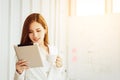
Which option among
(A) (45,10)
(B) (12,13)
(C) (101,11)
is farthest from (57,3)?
(B) (12,13)

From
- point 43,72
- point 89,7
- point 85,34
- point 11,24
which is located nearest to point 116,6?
point 89,7

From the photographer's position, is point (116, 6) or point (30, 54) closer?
point (30, 54)

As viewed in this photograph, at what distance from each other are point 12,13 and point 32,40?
456 millimetres

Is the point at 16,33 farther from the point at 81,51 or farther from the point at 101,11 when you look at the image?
the point at 101,11

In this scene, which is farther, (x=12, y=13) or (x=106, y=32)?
(x=106, y=32)

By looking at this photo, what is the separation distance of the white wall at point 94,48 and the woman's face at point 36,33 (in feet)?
3.65

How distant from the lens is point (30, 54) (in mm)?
1706

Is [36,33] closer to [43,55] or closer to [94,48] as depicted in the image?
[43,55]

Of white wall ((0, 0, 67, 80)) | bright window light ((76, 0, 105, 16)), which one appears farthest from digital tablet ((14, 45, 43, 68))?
bright window light ((76, 0, 105, 16))

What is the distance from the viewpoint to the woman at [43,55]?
1759 millimetres

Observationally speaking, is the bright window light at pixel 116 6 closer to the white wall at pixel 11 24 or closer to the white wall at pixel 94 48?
the white wall at pixel 94 48

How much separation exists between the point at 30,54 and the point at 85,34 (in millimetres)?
1336

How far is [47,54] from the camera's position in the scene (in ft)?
5.97

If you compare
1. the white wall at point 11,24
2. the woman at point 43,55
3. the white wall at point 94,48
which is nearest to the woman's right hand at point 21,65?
the woman at point 43,55
